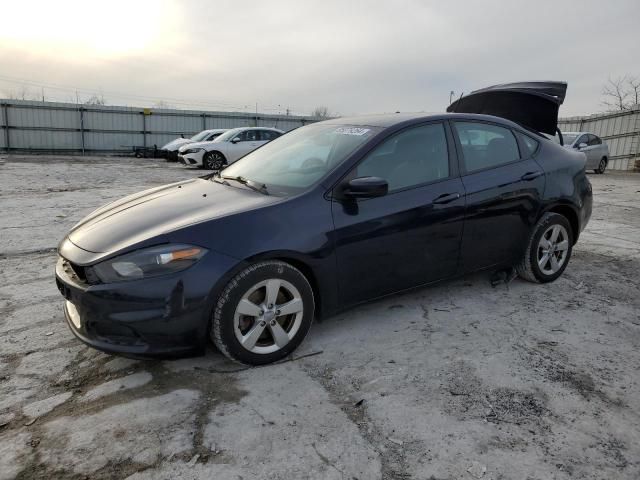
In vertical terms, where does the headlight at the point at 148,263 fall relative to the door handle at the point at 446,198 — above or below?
below

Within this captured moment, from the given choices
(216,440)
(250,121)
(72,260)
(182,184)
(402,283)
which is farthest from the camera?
(250,121)

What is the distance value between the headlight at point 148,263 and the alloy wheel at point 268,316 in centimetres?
39

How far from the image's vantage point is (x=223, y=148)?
1633cm

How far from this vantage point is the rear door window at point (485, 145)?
12.6 feet

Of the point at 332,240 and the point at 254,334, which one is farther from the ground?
the point at 332,240

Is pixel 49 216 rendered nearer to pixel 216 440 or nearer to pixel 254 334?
pixel 254 334

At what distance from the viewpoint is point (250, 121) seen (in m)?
27.8

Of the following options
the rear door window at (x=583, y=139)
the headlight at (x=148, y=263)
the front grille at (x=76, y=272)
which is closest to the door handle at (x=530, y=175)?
the headlight at (x=148, y=263)

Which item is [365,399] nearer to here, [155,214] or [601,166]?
[155,214]

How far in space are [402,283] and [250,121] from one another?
25.8 meters

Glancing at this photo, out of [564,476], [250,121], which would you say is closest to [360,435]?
[564,476]

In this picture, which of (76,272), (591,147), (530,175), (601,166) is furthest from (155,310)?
(601,166)

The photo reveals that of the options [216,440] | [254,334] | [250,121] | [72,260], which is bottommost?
[216,440]

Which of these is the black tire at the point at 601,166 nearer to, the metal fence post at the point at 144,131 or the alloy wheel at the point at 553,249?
the alloy wheel at the point at 553,249
